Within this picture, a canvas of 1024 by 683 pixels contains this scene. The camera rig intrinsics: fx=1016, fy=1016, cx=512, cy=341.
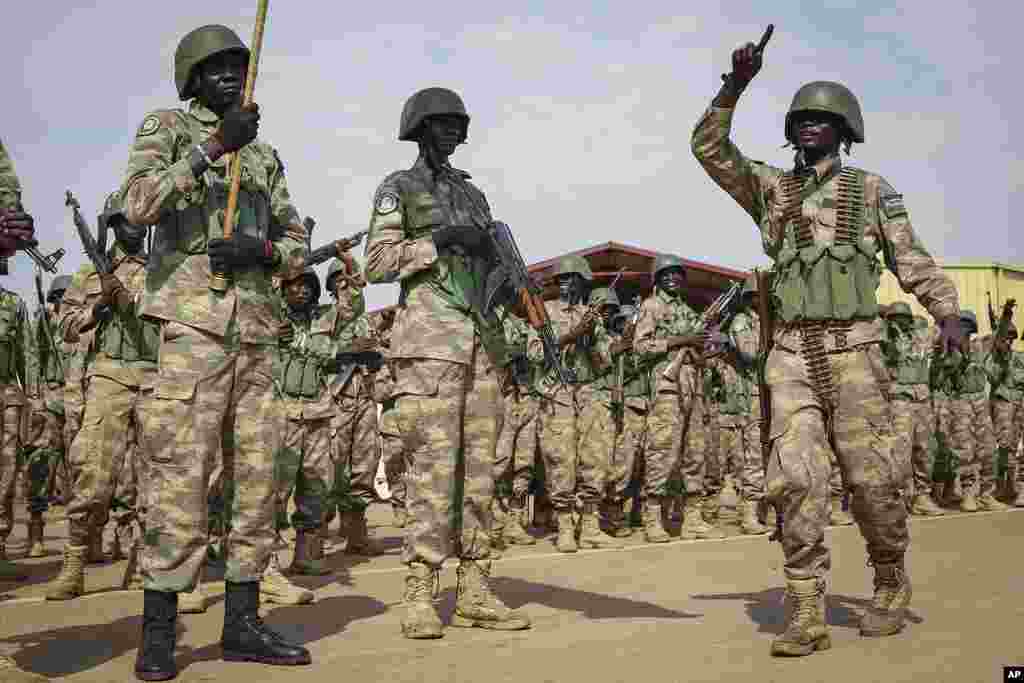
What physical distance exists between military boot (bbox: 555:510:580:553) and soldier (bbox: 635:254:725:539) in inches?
40.5

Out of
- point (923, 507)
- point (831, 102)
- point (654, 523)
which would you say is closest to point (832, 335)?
point (831, 102)

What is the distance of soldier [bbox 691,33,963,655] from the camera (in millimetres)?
5113

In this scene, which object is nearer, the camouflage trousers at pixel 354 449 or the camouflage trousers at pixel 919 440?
the camouflage trousers at pixel 354 449

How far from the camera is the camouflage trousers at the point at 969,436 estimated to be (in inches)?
585

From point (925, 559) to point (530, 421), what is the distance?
4.99 m

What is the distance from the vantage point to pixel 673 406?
11539mm

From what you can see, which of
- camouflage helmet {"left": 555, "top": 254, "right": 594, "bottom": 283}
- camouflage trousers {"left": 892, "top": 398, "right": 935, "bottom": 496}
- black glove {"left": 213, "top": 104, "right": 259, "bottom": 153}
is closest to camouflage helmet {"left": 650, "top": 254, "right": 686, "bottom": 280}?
camouflage helmet {"left": 555, "top": 254, "right": 594, "bottom": 283}

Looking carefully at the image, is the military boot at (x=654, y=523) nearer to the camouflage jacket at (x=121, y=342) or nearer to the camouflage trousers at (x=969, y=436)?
the camouflage jacket at (x=121, y=342)

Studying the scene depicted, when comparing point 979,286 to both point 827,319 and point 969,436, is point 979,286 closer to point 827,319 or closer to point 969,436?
point 969,436

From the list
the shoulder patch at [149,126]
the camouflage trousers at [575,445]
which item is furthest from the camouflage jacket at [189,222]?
the camouflage trousers at [575,445]

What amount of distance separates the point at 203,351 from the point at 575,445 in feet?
22.5

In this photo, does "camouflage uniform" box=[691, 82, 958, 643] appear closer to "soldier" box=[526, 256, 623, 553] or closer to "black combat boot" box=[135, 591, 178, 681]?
"black combat boot" box=[135, 591, 178, 681]

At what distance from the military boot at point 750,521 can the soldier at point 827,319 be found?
248 inches

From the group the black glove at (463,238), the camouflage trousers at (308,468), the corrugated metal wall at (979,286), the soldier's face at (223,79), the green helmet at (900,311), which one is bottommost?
the camouflage trousers at (308,468)
